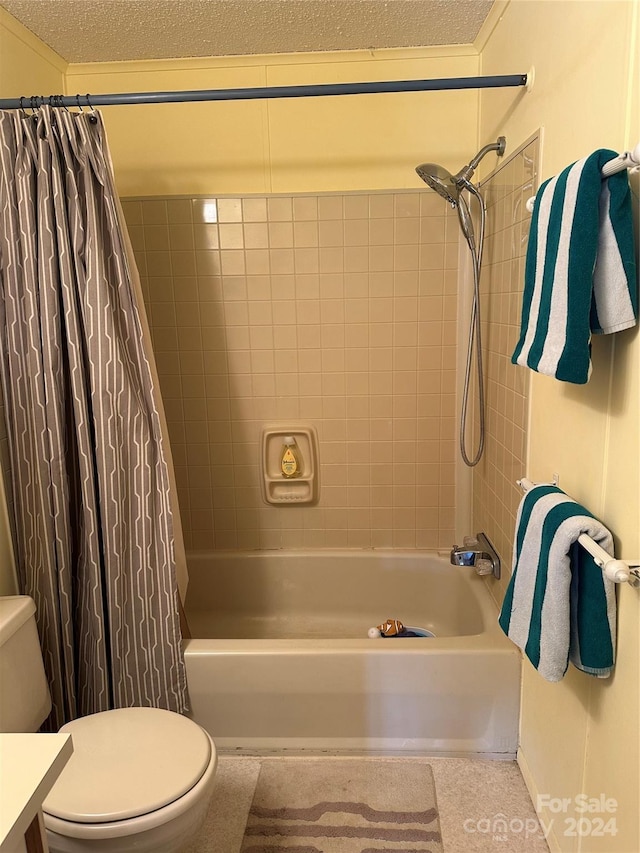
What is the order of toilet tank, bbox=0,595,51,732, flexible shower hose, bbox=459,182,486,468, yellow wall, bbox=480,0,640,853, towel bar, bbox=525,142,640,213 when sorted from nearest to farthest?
towel bar, bbox=525,142,640,213, yellow wall, bbox=480,0,640,853, toilet tank, bbox=0,595,51,732, flexible shower hose, bbox=459,182,486,468

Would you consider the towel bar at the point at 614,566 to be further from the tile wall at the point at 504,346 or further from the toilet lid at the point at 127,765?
the toilet lid at the point at 127,765

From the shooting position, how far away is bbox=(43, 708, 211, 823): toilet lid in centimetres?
126

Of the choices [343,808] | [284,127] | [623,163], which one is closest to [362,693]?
[343,808]

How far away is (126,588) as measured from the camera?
1846 mm

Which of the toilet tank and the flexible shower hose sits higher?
the flexible shower hose

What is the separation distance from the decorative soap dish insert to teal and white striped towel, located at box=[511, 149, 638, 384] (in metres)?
1.44

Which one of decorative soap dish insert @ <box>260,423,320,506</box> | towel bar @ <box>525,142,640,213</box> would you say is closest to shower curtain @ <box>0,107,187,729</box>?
decorative soap dish insert @ <box>260,423,320,506</box>

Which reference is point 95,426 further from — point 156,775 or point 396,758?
point 396,758

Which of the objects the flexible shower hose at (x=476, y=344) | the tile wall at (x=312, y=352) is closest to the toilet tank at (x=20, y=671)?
the tile wall at (x=312, y=352)

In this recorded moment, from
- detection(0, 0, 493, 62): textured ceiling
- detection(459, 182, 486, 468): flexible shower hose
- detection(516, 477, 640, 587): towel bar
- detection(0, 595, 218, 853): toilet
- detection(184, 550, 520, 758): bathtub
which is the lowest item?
detection(184, 550, 520, 758): bathtub

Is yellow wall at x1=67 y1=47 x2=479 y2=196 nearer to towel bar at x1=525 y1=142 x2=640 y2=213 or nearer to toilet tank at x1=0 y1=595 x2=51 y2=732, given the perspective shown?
towel bar at x1=525 y1=142 x2=640 y2=213

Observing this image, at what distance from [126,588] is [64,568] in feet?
0.63

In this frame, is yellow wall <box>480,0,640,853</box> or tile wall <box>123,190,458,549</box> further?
tile wall <box>123,190,458,549</box>

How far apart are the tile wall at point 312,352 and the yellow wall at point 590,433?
29.7 inches
